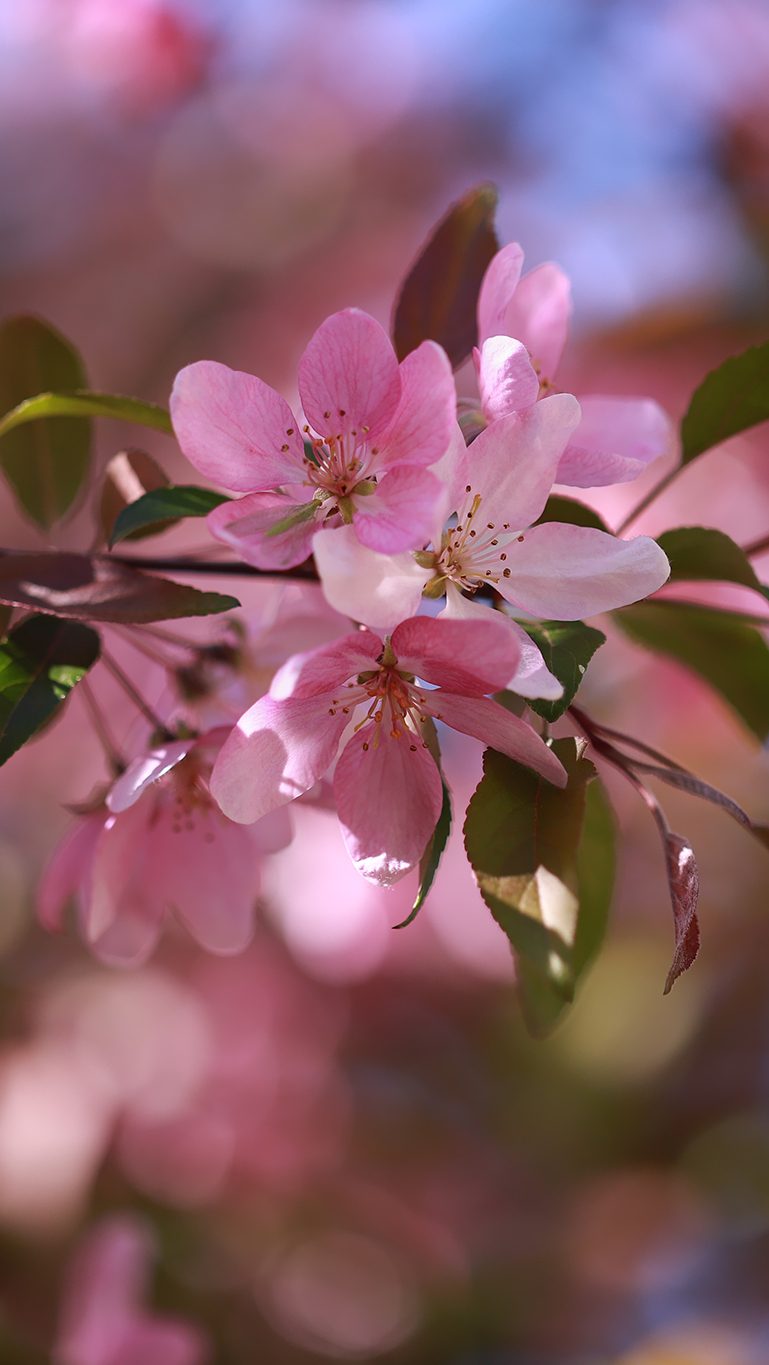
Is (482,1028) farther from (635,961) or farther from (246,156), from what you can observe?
(246,156)

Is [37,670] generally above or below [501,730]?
above

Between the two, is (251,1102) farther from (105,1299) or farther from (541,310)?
(541,310)

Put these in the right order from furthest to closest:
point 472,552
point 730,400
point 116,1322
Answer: point 116,1322 → point 730,400 → point 472,552

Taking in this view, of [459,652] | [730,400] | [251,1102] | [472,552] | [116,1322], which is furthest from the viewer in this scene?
[251,1102]

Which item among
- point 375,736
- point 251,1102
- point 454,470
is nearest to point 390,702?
point 375,736

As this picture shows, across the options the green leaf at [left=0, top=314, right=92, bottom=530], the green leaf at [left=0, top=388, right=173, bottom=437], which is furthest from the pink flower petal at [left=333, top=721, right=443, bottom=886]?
the green leaf at [left=0, top=314, right=92, bottom=530]

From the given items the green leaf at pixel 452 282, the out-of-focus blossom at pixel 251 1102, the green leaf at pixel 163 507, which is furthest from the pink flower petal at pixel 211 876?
the out-of-focus blossom at pixel 251 1102
